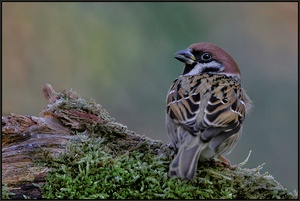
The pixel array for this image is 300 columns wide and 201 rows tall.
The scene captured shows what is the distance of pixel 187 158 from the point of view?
4.59 metres

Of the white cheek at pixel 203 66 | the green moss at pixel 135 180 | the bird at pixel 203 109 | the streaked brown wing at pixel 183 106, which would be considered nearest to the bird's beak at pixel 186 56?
the bird at pixel 203 109

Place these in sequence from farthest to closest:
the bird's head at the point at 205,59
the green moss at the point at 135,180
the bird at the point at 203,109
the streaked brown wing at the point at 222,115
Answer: the bird's head at the point at 205,59, the streaked brown wing at the point at 222,115, the bird at the point at 203,109, the green moss at the point at 135,180

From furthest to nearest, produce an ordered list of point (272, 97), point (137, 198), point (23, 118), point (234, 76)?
1. point (272, 97)
2. point (234, 76)
3. point (23, 118)
4. point (137, 198)

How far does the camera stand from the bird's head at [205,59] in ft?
21.1

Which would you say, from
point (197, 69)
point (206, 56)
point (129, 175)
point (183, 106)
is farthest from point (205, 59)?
point (129, 175)

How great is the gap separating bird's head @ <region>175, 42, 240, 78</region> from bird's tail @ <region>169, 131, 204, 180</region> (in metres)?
1.77

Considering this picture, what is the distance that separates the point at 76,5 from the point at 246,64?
349cm

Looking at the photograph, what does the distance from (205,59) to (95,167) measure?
2581 mm

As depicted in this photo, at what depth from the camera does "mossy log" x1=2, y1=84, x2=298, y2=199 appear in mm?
4266

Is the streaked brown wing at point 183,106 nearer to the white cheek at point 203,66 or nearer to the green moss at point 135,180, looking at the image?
the green moss at point 135,180

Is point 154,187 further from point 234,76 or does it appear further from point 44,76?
point 44,76

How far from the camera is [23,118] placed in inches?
196

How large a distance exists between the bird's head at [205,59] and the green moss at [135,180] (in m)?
1.99

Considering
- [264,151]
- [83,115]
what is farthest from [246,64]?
[83,115]
